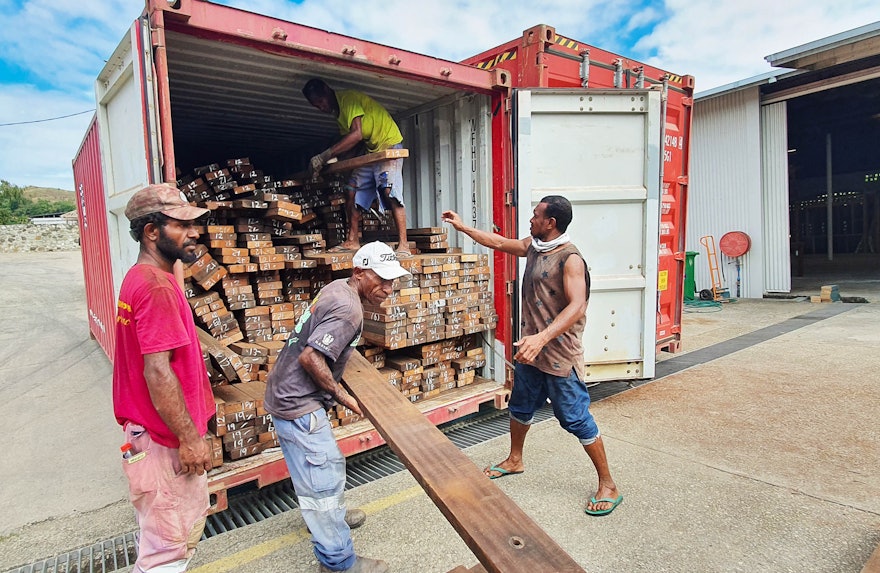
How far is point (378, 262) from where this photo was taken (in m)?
2.70

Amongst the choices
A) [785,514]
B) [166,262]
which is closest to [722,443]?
A: [785,514]

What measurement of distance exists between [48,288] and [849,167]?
29819 millimetres

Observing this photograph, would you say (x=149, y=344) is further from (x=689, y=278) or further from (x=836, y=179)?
(x=836, y=179)

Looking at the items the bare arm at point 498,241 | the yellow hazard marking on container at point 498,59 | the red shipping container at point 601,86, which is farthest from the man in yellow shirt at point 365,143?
the yellow hazard marking on container at point 498,59

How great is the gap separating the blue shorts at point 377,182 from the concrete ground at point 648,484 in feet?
8.13

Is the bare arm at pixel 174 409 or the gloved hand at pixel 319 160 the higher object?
the gloved hand at pixel 319 160

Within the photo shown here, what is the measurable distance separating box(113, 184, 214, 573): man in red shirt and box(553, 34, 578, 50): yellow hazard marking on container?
3907mm

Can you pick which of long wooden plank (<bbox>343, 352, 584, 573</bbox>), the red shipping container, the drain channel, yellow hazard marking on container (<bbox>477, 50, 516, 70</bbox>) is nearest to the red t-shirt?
long wooden plank (<bbox>343, 352, 584, 573</bbox>)

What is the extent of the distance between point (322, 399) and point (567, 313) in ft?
5.17

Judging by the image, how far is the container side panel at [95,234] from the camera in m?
5.47

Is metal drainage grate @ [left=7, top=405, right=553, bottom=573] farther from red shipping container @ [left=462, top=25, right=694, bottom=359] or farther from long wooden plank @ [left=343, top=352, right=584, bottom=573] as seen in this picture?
long wooden plank @ [left=343, top=352, right=584, bottom=573]

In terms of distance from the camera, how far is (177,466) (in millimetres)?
2227

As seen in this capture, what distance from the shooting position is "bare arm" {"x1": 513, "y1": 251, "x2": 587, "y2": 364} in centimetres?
317

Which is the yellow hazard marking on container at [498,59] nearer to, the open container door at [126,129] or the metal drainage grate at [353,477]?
the open container door at [126,129]
